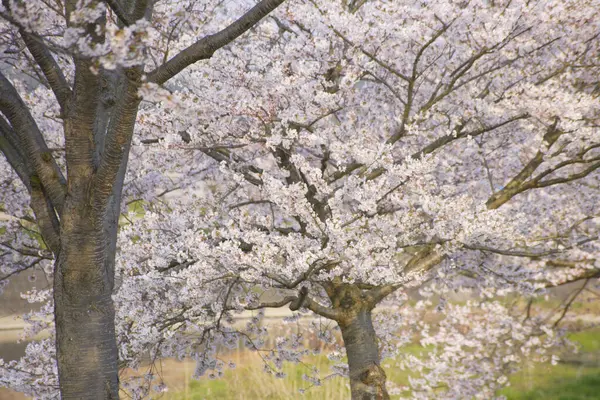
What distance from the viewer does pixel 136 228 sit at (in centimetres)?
617

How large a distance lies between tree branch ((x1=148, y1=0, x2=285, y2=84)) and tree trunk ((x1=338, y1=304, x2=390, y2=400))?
3506 mm

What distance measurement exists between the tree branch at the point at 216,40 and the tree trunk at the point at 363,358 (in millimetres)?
3506

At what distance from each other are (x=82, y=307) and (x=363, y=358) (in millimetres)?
3193

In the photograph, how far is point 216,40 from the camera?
3.65 meters

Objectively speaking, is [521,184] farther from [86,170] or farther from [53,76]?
[53,76]

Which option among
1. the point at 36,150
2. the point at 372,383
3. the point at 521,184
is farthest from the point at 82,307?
the point at 521,184

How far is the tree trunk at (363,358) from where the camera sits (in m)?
6.15

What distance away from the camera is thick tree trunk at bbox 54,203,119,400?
161 inches

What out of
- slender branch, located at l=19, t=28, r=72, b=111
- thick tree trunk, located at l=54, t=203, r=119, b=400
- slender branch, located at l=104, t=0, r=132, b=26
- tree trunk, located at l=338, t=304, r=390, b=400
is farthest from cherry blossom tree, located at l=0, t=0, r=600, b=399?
slender branch, located at l=104, t=0, r=132, b=26

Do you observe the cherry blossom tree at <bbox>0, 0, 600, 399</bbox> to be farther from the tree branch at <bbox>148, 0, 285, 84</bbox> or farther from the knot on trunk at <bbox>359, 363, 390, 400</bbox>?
the tree branch at <bbox>148, 0, 285, 84</bbox>

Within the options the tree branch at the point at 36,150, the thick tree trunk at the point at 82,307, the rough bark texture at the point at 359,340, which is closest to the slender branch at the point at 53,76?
the tree branch at the point at 36,150

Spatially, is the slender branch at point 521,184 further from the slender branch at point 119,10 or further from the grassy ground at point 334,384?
the slender branch at point 119,10

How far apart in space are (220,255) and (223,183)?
2.66 m

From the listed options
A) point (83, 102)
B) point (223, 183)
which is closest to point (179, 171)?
point (223, 183)
